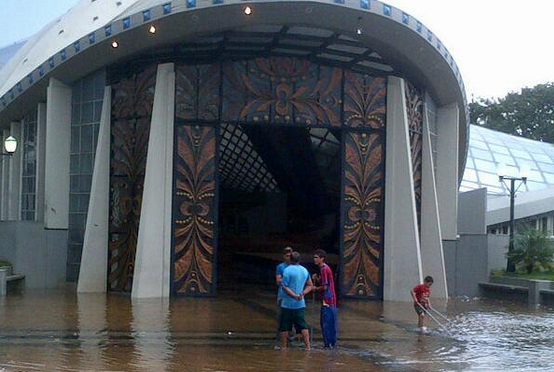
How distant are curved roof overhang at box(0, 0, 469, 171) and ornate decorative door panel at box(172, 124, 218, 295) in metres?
2.42

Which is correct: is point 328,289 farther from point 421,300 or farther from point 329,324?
point 421,300

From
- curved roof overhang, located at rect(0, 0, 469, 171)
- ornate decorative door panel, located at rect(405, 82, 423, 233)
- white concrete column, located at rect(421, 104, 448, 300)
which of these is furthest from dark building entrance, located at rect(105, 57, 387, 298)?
white concrete column, located at rect(421, 104, 448, 300)

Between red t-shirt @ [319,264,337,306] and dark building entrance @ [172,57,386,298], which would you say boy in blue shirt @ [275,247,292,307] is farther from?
dark building entrance @ [172,57,386,298]

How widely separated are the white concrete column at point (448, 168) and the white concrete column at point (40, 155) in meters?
12.6

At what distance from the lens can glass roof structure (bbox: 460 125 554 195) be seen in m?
50.2

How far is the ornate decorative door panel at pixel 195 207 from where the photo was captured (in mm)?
26062

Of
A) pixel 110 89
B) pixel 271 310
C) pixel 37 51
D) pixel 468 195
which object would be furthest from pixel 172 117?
pixel 468 195

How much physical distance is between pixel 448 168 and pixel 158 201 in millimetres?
10722

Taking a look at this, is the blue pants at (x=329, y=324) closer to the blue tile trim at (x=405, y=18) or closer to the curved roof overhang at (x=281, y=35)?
the curved roof overhang at (x=281, y=35)

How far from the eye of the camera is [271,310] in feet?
74.1

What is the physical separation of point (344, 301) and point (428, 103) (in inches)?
311

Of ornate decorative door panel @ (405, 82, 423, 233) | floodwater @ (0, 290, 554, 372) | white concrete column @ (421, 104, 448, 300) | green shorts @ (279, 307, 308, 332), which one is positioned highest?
ornate decorative door panel @ (405, 82, 423, 233)

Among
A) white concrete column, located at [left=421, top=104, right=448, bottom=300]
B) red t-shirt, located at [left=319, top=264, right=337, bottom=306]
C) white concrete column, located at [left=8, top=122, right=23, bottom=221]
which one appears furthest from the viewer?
white concrete column, located at [left=8, top=122, right=23, bottom=221]

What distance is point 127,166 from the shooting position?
27.6 metres
